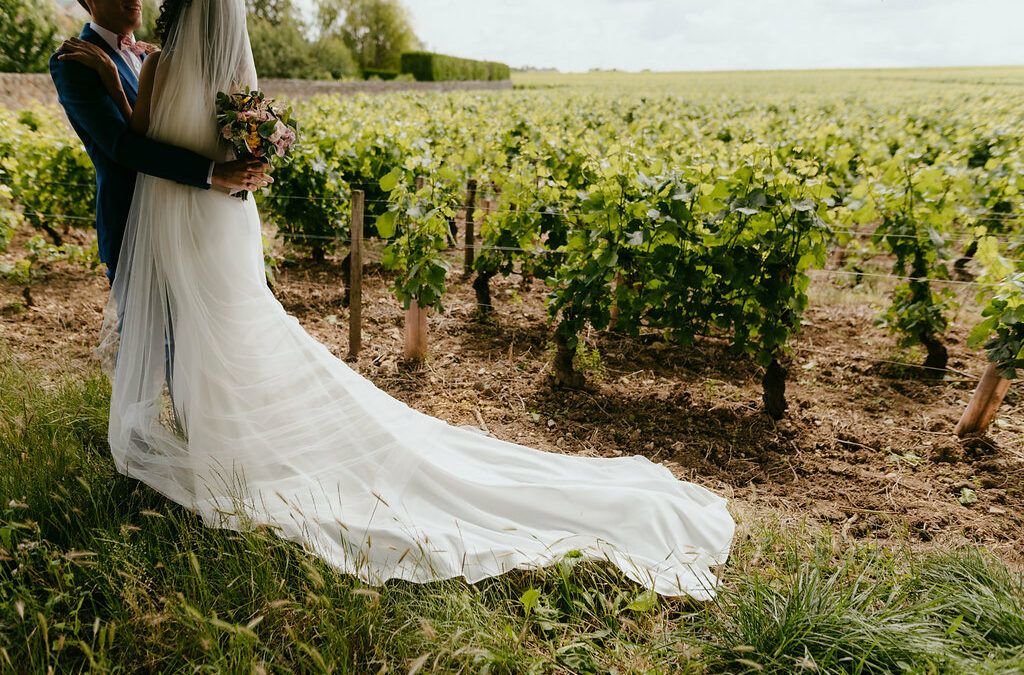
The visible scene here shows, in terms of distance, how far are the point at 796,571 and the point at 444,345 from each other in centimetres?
315

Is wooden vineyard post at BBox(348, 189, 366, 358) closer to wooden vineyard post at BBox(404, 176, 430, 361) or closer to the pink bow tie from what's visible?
wooden vineyard post at BBox(404, 176, 430, 361)

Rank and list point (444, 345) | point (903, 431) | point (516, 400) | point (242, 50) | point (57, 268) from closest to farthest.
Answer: point (242, 50) → point (903, 431) → point (516, 400) → point (444, 345) → point (57, 268)

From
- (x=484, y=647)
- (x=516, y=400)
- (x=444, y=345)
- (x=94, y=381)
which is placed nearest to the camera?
(x=484, y=647)

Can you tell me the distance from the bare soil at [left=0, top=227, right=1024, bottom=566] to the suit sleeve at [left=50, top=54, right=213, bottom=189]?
2057 mm

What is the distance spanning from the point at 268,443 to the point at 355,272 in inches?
83.0

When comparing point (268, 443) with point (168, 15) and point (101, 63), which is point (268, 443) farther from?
point (168, 15)

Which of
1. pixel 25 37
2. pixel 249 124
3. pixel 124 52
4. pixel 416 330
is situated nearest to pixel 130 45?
pixel 124 52

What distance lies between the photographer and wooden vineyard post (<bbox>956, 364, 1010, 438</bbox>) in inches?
137

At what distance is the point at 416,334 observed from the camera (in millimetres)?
4438

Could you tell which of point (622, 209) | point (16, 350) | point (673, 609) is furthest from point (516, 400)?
point (16, 350)

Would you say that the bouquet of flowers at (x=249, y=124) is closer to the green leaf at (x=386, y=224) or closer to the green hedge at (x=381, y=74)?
the green leaf at (x=386, y=224)

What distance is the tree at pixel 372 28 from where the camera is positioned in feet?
192

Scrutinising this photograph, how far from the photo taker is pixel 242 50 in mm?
2400

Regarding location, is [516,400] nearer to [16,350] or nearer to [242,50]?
[242,50]
